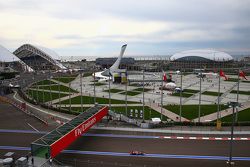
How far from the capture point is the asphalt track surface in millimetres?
32344

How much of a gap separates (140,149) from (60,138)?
39.0 ft

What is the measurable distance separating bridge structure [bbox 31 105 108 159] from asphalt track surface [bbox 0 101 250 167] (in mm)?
2722

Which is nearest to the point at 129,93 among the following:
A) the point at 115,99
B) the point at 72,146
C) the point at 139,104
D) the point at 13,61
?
the point at 115,99

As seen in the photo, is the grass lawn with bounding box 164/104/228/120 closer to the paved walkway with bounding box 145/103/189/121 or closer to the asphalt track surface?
the paved walkway with bounding box 145/103/189/121

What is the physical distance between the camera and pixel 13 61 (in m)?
156

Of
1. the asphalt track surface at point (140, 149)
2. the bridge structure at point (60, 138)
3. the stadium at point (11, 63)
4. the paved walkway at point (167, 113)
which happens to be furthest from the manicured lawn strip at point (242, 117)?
the stadium at point (11, 63)

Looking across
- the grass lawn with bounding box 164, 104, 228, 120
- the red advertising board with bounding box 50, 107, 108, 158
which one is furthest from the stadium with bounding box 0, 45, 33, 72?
the red advertising board with bounding box 50, 107, 108, 158

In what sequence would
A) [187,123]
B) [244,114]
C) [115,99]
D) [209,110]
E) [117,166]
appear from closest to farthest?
[117,166], [187,123], [244,114], [209,110], [115,99]

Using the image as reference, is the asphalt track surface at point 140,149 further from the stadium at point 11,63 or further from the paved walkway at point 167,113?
the stadium at point 11,63

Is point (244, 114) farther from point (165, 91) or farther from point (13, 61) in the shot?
point (13, 61)

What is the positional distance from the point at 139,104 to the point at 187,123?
20450 mm

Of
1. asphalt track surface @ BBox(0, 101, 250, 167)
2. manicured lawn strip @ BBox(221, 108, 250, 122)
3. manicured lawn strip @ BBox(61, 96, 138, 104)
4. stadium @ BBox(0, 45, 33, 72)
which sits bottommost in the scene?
asphalt track surface @ BBox(0, 101, 250, 167)

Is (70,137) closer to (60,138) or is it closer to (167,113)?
(60,138)

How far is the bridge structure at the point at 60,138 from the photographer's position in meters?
28.2
